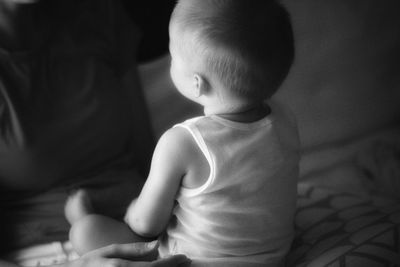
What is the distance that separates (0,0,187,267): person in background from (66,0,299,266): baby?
21 cm

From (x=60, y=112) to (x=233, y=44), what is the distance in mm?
513

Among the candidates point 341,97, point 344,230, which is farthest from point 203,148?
point 341,97

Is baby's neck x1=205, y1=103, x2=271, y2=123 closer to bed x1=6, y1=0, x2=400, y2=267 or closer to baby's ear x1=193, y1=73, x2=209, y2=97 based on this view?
baby's ear x1=193, y1=73, x2=209, y2=97

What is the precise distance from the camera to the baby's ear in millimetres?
746

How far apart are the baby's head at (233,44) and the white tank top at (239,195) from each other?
71 millimetres

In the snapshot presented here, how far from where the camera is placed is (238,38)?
0.70m

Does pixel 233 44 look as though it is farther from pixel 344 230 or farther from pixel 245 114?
pixel 344 230

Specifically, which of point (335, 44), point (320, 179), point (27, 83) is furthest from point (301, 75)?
point (27, 83)

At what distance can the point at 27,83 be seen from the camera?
1.01 meters

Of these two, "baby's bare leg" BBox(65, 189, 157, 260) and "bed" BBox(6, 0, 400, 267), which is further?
"bed" BBox(6, 0, 400, 267)

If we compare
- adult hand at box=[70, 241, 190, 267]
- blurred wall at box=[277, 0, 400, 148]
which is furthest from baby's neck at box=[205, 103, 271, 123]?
blurred wall at box=[277, 0, 400, 148]

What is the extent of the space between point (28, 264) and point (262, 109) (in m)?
0.62

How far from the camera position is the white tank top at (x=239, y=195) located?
77cm

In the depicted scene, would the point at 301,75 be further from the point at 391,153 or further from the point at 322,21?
the point at 391,153
